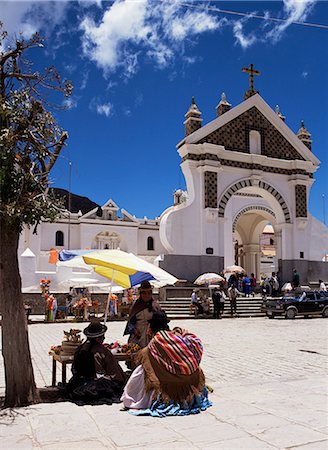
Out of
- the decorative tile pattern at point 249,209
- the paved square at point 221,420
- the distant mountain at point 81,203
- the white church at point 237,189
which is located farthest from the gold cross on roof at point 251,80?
the distant mountain at point 81,203

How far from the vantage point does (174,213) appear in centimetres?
2420

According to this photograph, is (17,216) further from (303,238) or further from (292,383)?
(303,238)

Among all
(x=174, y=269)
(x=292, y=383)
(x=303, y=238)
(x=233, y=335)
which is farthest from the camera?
(x=303, y=238)

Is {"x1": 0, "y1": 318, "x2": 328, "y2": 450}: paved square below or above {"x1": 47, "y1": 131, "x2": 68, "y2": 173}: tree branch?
below

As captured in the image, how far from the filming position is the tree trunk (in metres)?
6.10

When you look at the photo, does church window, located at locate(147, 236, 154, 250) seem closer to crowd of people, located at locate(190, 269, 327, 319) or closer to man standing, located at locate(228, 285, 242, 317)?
crowd of people, located at locate(190, 269, 327, 319)

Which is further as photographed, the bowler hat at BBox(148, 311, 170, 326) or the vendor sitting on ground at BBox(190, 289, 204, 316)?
the vendor sitting on ground at BBox(190, 289, 204, 316)

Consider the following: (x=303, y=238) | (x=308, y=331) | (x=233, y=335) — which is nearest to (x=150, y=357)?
(x=233, y=335)

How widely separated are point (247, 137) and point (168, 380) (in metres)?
21.8

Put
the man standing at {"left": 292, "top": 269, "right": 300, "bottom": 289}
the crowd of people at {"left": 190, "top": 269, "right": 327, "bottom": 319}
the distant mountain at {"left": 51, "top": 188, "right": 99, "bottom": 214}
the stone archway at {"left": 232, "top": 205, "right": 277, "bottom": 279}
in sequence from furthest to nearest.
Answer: the distant mountain at {"left": 51, "top": 188, "right": 99, "bottom": 214} < the stone archway at {"left": 232, "top": 205, "right": 277, "bottom": 279} < the man standing at {"left": 292, "top": 269, "right": 300, "bottom": 289} < the crowd of people at {"left": 190, "top": 269, "right": 327, "bottom": 319}

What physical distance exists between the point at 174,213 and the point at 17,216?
60.8 feet

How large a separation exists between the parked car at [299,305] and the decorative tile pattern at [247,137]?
8722 millimetres

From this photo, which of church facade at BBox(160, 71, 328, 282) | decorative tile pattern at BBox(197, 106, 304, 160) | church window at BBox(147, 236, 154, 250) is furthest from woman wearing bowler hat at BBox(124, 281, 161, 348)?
church window at BBox(147, 236, 154, 250)

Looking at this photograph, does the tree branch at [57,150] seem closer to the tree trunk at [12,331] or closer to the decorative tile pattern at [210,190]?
the tree trunk at [12,331]
